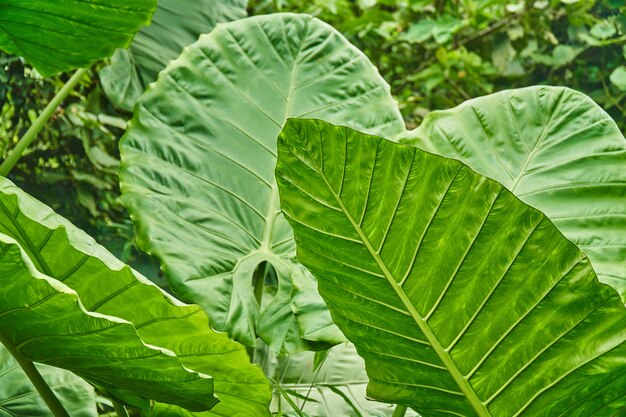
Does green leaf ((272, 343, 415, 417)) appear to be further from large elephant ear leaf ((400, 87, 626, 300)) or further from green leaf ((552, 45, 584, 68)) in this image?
green leaf ((552, 45, 584, 68))

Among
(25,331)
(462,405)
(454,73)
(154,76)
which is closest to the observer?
(25,331)

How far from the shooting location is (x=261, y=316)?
106 centimetres

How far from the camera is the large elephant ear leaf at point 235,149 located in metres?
1.05

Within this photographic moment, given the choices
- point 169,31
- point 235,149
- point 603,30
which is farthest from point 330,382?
point 603,30

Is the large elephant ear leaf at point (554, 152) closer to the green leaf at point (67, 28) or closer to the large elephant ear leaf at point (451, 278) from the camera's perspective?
the large elephant ear leaf at point (451, 278)

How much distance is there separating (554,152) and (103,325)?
0.67 metres

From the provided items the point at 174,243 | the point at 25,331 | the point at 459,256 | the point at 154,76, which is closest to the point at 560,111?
the point at 459,256

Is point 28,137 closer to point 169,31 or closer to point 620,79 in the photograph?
point 169,31

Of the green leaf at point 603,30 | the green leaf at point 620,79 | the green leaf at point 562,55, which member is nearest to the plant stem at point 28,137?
the green leaf at point 620,79

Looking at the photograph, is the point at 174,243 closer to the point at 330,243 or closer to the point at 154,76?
the point at 330,243

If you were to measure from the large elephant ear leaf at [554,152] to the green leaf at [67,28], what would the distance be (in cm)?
42

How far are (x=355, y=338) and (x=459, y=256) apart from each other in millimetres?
126

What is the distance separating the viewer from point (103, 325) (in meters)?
0.59

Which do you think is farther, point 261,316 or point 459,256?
point 261,316
